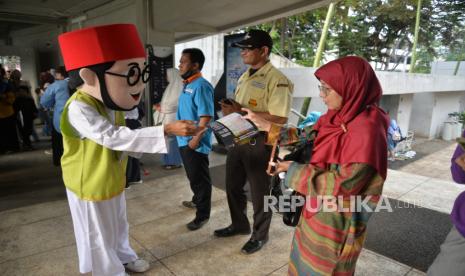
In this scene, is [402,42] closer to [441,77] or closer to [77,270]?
[441,77]

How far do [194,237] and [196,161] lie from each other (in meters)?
0.70

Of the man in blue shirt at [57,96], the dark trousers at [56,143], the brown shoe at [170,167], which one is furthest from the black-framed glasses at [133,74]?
the dark trousers at [56,143]

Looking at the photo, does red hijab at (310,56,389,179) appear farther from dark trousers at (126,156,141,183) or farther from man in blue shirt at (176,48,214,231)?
dark trousers at (126,156,141,183)

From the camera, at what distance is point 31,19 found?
6.64 meters

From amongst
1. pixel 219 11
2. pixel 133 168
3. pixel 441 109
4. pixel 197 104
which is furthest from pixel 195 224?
pixel 441 109

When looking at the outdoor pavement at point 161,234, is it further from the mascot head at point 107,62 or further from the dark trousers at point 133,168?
the mascot head at point 107,62

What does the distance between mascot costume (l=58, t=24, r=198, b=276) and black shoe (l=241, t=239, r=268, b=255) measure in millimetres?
1055

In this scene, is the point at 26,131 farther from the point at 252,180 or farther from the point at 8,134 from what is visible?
the point at 252,180

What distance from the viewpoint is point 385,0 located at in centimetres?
1300

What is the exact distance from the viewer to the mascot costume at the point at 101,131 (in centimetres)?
166

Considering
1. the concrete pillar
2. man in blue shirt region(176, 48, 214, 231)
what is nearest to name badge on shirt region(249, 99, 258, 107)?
man in blue shirt region(176, 48, 214, 231)

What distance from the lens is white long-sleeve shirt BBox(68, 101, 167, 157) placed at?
1.64m

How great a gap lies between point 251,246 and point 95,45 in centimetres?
193

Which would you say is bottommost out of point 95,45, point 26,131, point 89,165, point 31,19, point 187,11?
point 26,131
